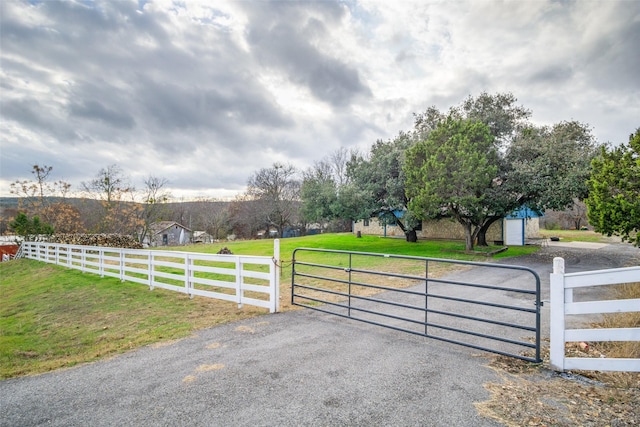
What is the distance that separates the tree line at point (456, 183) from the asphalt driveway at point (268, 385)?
393 inches

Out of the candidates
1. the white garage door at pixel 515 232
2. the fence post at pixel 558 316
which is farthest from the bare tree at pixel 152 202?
the white garage door at pixel 515 232

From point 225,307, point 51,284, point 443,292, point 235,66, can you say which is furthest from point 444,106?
point 51,284

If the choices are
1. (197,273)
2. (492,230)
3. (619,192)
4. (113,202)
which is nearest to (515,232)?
(492,230)

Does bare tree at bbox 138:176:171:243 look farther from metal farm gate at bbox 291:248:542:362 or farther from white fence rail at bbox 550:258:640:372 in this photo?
white fence rail at bbox 550:258:640:372

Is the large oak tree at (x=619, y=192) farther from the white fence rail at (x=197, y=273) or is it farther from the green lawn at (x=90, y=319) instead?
the white fence rail at (x=197, y=273)

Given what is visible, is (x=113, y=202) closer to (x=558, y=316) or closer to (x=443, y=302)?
(x=443, y=302)

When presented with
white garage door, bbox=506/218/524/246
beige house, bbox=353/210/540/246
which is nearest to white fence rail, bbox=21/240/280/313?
beige house, bbox=353/210/540/246

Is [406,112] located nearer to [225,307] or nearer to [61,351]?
[225,307]

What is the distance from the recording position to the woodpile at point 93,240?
1917 centimetres

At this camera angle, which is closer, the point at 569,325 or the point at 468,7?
the point at 569,325

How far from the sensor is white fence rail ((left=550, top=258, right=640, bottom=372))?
2898mm

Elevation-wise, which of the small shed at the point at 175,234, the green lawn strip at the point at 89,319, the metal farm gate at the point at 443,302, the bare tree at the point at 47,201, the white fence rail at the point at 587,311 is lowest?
the small shed at the point at 175,234

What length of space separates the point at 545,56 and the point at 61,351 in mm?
16159

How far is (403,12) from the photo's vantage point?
10.2 meters
